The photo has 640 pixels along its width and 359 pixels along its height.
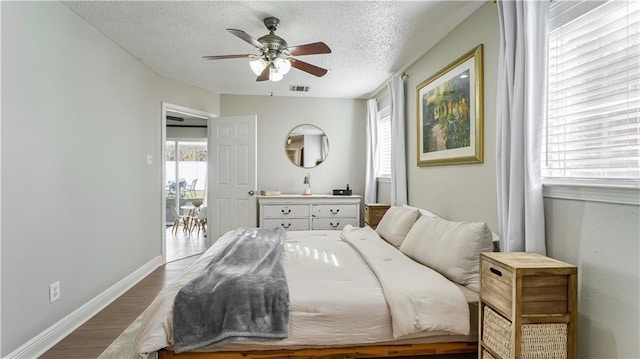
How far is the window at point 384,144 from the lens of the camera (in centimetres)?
441

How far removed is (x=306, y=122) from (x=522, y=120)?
3766 mm

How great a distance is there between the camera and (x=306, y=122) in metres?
5.21

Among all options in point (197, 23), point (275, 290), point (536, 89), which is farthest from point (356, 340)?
point (197, 23)

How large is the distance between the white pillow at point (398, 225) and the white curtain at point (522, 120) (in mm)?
942

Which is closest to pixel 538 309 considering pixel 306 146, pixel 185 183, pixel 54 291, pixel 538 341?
pixel 538 341

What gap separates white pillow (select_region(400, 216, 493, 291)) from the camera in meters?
1.92

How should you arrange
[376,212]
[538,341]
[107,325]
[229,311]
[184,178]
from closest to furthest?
[538,341]
[229,311]
[107,325]
[376,212]
[184,178]

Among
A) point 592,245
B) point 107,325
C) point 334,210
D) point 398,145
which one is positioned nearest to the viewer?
point 592,245

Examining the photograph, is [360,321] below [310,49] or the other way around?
below

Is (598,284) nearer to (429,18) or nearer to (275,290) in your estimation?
(275,290)

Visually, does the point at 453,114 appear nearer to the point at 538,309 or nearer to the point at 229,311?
the point at 538,309

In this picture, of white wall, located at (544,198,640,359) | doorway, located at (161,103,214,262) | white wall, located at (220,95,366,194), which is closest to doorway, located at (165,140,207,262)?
doorway, located at (161,103,214,262)

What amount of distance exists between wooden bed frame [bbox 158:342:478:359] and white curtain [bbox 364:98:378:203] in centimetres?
301

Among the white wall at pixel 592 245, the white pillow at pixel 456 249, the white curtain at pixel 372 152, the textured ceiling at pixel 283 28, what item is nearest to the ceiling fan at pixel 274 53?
the textured ceiling at pixel 283 28
